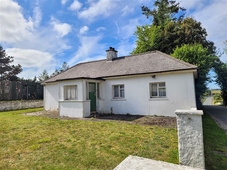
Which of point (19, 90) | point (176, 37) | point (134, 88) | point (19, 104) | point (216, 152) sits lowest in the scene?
point (216, 152)

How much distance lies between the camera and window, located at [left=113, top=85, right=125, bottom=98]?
41.1 feet

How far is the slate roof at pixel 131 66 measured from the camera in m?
10.7

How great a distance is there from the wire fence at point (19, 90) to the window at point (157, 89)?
16.9 meters

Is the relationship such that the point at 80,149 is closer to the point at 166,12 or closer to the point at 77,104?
the point at 77,104

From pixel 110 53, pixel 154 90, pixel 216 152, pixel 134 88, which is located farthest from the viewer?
pixel 110 53

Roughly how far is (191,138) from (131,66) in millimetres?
10477

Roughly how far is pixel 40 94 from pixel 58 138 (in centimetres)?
1775

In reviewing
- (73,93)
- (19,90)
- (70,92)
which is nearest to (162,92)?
(73,93)

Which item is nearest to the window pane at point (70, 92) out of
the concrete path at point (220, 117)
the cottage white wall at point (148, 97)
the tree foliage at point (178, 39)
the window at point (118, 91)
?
the cottage white wall at point (148, 97)

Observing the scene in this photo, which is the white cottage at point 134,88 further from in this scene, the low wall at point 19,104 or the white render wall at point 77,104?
the low wall at point 19,104

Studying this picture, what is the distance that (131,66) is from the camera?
1296 centimetres

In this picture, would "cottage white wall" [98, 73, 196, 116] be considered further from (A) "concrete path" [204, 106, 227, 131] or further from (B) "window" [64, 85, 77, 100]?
(B) "window" [64, 85, 77, 100]

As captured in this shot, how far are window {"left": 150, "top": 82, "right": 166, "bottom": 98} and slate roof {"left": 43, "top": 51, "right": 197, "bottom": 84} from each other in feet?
3.77

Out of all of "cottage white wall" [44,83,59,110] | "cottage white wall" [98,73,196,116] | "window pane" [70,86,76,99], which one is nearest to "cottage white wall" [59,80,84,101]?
"window pane" [70,86,76,99]
